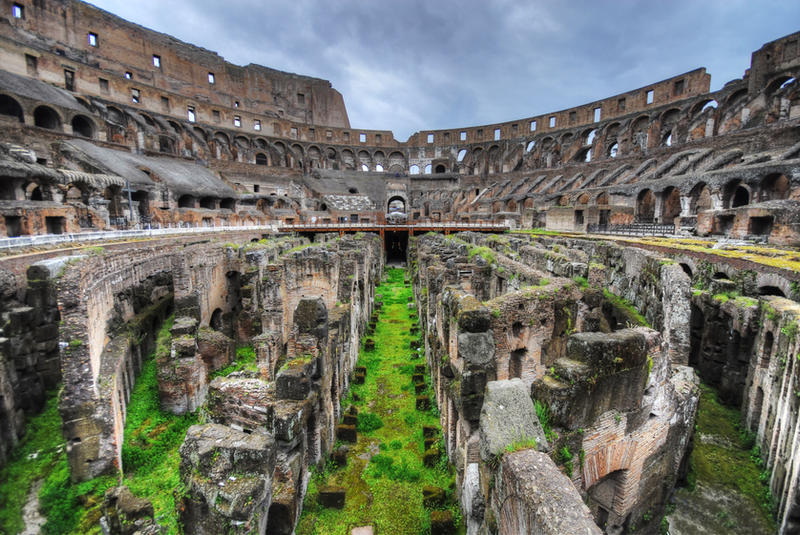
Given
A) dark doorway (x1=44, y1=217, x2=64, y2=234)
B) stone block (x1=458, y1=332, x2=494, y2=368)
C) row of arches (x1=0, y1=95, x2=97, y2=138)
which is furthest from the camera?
row of arches (x1=0, y1=95, x2=97, y2=138)

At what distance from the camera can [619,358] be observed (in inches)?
142

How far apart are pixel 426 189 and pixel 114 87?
127 ft

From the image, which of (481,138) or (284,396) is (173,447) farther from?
(481,138)

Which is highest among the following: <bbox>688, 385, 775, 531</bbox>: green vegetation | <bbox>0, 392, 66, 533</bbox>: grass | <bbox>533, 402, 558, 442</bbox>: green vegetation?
<bbox>533, 402, 558, 442</bbox>: green vegetation

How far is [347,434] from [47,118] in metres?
41.1

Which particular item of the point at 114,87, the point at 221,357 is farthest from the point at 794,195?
the point at 114,87

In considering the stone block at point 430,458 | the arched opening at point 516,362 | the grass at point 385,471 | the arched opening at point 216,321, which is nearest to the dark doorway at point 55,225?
the arched opening at point 216,321

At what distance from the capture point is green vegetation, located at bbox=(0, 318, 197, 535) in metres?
5.21

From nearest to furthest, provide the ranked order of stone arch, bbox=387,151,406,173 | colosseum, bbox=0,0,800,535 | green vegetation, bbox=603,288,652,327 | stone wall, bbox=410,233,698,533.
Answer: stone wall, bbox=410,233,698,533, colosseum, bbox=0,0,800,535, green vegetation, bbox=603,288,652,327, stone arch, bbox=387,151,406,173

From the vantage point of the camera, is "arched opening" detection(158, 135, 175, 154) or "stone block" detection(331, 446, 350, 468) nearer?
"stone block" detection(331, 446, 350, 468)

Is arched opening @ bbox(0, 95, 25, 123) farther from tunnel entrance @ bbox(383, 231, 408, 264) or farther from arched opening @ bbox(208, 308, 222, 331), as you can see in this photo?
tunnel entrance @ bbox(383, 231, 408, 264)

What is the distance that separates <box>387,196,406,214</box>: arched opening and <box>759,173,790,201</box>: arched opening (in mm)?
36469

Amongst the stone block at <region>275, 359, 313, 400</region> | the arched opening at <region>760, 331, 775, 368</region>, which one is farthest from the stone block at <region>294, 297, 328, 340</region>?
the arched opening at <region>760, 331, 775, 368</region>

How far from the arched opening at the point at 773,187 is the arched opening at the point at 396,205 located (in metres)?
36.5
